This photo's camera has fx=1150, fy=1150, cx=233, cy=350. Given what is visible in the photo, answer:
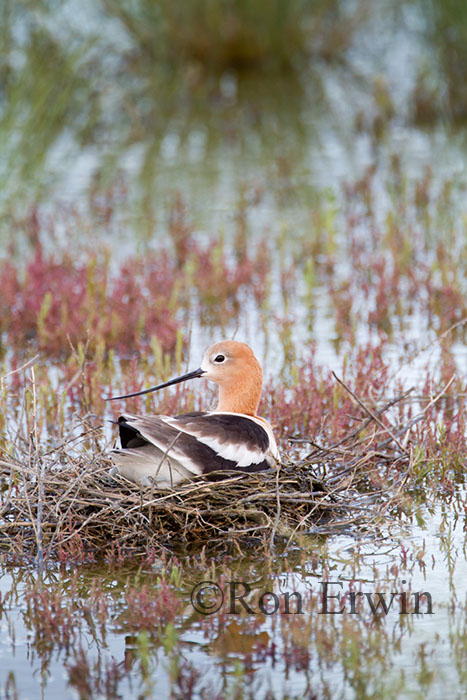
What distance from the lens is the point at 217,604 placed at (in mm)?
4102

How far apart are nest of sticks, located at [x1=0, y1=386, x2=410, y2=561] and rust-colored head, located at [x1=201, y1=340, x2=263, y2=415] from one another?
0.49 metres

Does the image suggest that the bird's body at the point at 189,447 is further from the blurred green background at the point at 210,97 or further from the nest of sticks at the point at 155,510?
the blurred green background at the point at 210,97

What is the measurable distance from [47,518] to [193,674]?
1.24 meters

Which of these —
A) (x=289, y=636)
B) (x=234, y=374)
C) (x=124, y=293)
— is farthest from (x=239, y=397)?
(x=124, y=293)

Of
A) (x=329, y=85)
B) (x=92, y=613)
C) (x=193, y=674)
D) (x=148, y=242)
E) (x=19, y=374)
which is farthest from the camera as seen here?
(x=329, y=85)

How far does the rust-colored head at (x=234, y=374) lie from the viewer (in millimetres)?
5250

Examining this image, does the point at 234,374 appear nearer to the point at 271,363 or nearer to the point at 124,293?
the point at 271,363

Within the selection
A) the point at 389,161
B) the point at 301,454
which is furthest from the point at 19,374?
the point at 389,161

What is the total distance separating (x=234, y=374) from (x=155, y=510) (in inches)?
34.8

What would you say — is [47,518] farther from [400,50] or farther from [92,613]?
[400,50]

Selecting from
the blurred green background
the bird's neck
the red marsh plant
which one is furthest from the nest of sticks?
the blurred green background

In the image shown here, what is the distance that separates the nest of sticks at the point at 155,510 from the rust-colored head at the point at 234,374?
0.49 meters

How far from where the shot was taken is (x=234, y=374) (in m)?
5.25

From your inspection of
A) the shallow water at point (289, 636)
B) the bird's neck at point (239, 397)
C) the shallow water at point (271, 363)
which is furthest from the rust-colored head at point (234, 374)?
the shallow water at point (289, 636)
